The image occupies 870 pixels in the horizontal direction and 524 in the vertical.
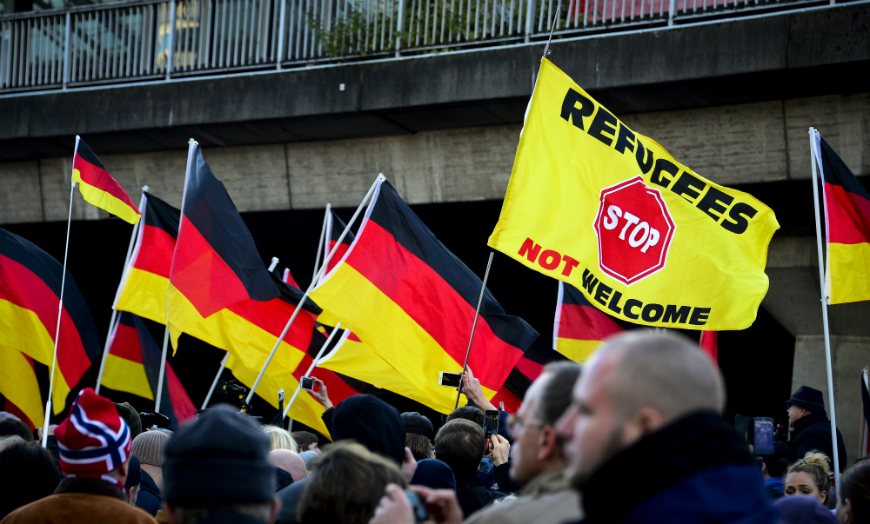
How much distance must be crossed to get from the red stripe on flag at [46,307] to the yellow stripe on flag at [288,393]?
1522 mm

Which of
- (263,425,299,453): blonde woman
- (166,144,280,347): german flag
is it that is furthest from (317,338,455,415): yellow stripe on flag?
(263,425,299,453): blonde woman

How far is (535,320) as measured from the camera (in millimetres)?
14797

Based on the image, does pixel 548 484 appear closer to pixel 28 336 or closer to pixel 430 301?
pixel 430 301

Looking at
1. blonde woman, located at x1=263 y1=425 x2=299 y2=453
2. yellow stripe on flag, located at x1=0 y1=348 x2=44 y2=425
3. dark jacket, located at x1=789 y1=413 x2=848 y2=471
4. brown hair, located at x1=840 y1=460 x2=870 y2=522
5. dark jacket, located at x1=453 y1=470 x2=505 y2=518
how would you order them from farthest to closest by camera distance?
yellow stripe on flag, located at x1=0 y1=348 x2=44 y2=425
dark jacket, located at x1=789 y1=413 x2=848 y2=471
blonde woman, located at x1=263 y1=425 x2=299 y2=453
dark jacket, located at x1=453 y1=470 x2=505 y2=518
brown hair, located at x1=840 y1=460 x2=870 y2=522

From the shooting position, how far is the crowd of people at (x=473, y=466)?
1.56m

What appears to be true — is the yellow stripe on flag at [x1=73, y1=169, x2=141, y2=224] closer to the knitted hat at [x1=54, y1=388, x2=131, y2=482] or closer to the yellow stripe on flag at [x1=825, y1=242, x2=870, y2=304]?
the knitted hat at [x1=54, y1=388, x2=131, y2=482]

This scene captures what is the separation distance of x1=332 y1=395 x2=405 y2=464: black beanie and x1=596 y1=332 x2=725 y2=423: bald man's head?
1.85 m

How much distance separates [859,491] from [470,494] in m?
1.60

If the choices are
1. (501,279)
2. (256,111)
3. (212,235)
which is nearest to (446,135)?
(256,111)

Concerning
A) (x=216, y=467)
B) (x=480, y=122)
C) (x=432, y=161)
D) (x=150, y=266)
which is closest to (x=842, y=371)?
(x=480, y=122)

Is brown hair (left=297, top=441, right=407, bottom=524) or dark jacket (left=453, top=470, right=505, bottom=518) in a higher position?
brown hair (left=297, top=441, right=407, bottom=524)

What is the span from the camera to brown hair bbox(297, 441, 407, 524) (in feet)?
8.21

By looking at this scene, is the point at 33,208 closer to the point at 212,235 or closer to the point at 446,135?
the point at 446,135

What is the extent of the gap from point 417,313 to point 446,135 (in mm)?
5149
